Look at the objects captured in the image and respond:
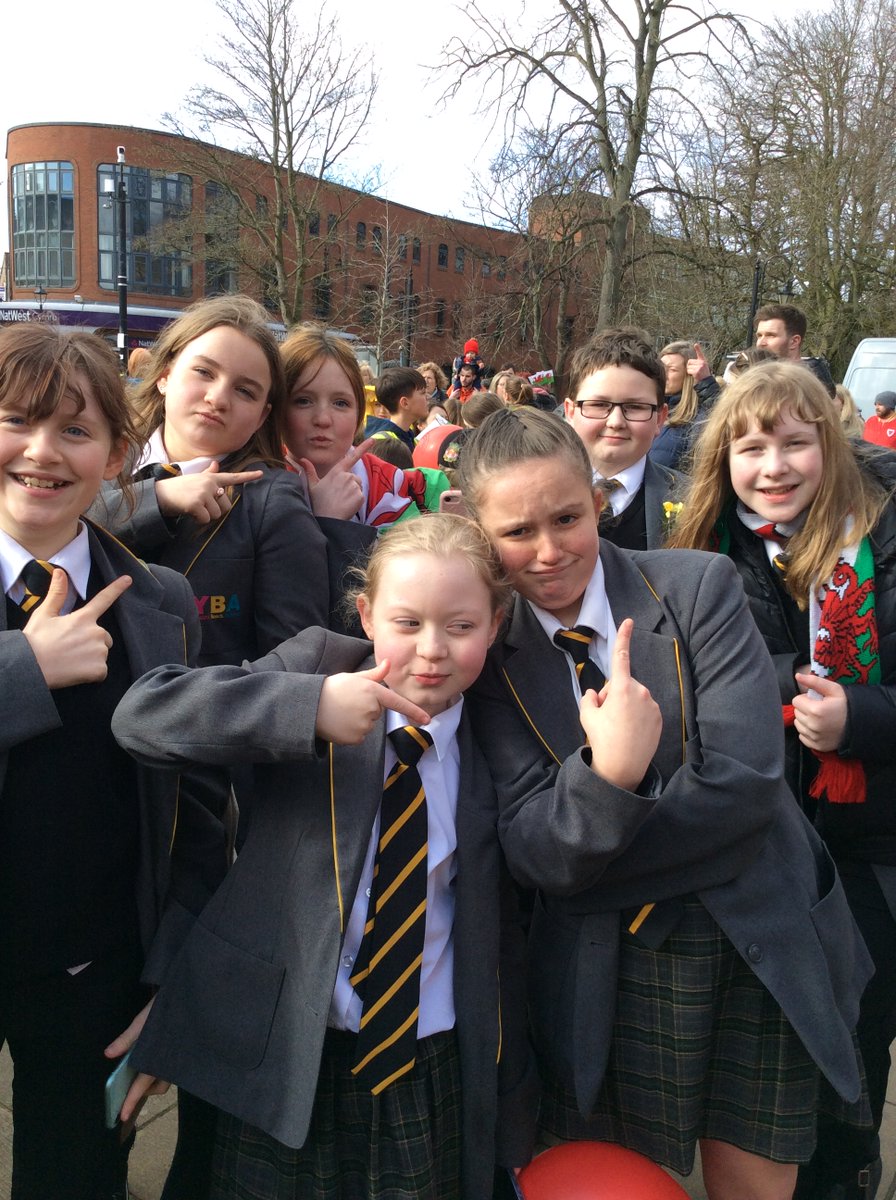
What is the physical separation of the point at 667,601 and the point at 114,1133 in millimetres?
1527

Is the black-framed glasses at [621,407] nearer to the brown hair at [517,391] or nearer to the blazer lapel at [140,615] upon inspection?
the blazer lapel at [140,615]

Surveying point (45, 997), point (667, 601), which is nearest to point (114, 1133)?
point (45, 997)

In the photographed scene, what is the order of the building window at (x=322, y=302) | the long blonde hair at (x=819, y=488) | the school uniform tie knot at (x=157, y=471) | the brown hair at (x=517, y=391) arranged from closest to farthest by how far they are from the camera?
the long blonde hair at (x=819, y=488), the school uniform tie knot at (x=157, y=471), the brown hair at (x=517, y=391), the building window at (x=322, y=302)

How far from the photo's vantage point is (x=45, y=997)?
1.74m

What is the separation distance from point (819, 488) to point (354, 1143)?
175 cm

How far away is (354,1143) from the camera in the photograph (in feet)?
5.57

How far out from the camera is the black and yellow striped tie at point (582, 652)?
1.87 metres

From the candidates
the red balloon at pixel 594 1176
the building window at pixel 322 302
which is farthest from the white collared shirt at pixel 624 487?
the building window at pixel 322 302

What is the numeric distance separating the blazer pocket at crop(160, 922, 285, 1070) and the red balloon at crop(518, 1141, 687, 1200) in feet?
2.00

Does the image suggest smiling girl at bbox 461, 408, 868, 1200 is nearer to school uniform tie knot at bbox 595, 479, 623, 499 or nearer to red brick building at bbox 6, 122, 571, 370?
school uniform tie knot at bbox 595, 479, 623, 499

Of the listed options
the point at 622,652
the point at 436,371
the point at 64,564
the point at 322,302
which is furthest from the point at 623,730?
the point at 322,302

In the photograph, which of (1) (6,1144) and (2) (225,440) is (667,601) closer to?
(2) (225,440)

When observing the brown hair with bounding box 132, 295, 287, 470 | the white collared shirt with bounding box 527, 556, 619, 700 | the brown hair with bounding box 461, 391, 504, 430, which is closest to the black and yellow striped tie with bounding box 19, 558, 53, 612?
the brown hair with bounding box 132, 295, 287, 470

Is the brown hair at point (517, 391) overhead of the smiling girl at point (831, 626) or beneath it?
overhead
